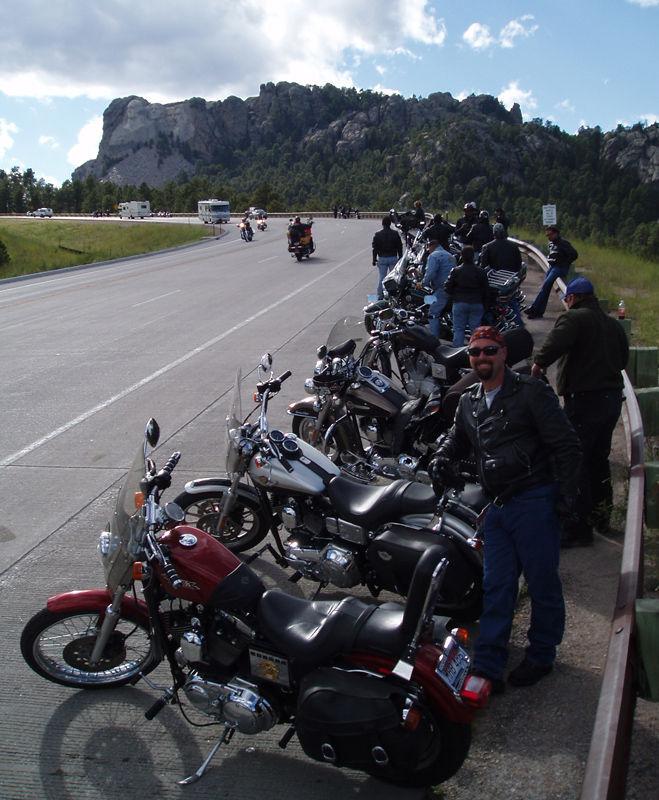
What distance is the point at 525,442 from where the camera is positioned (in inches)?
142

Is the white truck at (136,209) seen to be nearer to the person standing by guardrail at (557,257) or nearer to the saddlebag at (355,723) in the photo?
the person standing by guardrail at (557,257)

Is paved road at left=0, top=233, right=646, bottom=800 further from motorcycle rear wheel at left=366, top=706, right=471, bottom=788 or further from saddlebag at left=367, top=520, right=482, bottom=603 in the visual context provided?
saddlebag at left=367, top=520, right=482, bottom=603

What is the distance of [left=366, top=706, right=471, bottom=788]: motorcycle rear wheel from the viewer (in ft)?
9.77

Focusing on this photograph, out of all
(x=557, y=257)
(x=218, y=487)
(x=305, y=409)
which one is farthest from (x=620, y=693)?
(x=557, y=257)

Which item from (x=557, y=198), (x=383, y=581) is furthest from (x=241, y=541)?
(x=557, y=198)

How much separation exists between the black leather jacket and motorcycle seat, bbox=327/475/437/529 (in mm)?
656

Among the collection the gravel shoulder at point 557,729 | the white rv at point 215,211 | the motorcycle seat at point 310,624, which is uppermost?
the white rv at point 215,211

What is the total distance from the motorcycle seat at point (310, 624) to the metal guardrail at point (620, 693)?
1.04 m

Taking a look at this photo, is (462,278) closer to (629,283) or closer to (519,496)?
(519,496)

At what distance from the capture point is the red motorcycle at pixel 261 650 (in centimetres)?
295

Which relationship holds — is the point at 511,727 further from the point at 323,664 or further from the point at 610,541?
the point at 610,541

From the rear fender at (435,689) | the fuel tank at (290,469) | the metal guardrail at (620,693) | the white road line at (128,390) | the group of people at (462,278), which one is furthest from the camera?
the group of people at (462,278)

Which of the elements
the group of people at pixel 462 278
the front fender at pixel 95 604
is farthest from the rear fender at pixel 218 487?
the group of people at pixel 462 278

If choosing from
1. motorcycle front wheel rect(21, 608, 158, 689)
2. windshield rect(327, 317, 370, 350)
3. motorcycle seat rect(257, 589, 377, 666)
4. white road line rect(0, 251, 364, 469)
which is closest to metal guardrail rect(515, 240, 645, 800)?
motorcycle seat rect(257, 589, 377, 666)
